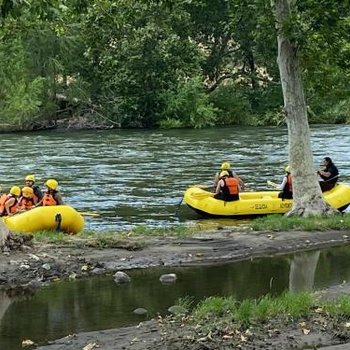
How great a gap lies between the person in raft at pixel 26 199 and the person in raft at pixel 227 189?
4.43 m

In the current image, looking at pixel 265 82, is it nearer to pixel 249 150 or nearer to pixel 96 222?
pixel 249 150

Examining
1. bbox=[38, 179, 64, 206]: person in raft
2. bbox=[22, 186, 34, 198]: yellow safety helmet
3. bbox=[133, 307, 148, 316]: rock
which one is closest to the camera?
bbox=[133, 307, 148, 316]: rock

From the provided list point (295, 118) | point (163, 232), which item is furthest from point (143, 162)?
point (163, 232)

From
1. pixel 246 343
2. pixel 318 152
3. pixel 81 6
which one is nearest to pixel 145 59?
pixel 318 152

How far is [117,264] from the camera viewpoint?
1216 centimetres

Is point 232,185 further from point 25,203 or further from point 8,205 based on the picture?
point 8,205

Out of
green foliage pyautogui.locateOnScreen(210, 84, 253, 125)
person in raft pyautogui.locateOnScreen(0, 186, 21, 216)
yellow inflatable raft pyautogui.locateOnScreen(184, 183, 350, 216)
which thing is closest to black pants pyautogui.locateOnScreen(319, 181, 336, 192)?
yellow inflatable raft pyautogui.locateOnScreen(184, 183, 350, 216)

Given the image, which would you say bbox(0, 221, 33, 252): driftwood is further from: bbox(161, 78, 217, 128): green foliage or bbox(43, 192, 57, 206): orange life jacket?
bbox(161, 78, 217, 128): green foliage

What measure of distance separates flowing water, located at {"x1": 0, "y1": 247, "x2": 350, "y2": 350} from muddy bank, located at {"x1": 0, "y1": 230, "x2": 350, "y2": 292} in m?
0.36

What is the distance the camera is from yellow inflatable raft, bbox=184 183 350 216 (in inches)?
756

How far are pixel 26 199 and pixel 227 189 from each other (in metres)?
4.82

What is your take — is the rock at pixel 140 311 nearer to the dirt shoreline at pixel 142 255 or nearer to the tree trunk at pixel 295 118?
the dirt shoreline at pixel 142 255

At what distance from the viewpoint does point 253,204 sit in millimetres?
19344

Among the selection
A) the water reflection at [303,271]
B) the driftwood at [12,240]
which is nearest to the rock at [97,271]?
the driftwood at [12,240]
